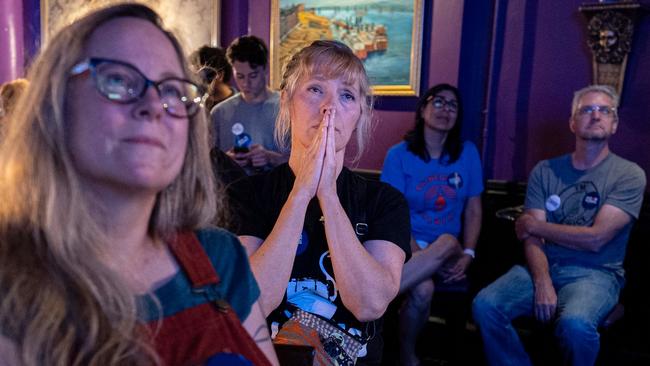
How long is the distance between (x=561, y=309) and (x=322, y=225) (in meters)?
1.64

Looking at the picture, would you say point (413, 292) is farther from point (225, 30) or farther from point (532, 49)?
point (225, 30)

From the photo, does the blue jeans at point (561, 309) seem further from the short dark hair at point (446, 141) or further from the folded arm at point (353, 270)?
the folded arm at point (353, 270)

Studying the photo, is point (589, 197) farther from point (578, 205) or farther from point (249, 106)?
point (249, 106)

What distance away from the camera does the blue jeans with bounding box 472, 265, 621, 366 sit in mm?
2506

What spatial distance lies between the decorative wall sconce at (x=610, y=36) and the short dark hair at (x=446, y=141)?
0.80 meters

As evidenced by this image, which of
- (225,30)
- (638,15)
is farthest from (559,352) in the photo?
(225,30)

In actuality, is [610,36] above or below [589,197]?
above

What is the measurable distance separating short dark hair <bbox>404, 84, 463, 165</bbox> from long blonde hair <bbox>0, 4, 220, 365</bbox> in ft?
8.59

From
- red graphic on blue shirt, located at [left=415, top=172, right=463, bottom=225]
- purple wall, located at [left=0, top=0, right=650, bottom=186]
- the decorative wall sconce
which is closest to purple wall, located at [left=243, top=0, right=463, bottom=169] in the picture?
purple wall, located at [left=0, top=0, right=650, bottom=186]

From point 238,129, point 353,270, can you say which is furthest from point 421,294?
point 353,270

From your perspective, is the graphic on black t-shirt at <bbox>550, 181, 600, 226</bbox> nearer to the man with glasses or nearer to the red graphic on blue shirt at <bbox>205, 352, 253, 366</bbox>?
the man with glasses

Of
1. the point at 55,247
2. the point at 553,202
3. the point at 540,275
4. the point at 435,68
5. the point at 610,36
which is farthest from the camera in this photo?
the point at 435,68

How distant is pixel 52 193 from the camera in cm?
77

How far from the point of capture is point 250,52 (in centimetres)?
349
